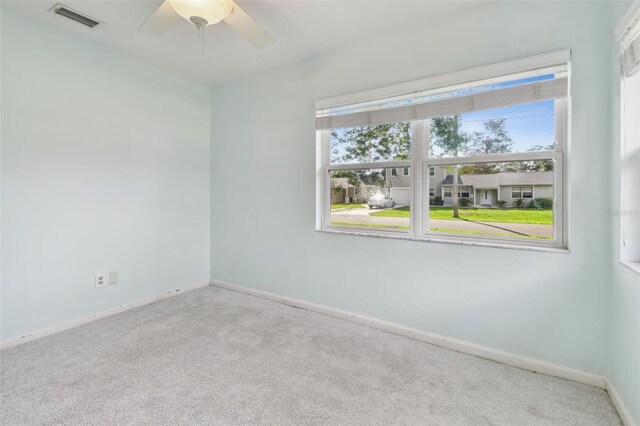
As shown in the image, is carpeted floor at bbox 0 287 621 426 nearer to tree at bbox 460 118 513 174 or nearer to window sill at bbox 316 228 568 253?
window sill at bbox 316 228 568 253

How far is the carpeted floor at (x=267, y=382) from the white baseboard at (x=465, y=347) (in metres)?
0.06

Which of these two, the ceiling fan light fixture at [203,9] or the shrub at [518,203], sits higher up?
the ceiling fan light fixture at [203,9]

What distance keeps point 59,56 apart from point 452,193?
11.2 ft

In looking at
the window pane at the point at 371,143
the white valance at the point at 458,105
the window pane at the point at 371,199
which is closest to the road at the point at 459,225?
the window pane at the point at 371,199

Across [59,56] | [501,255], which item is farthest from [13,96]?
[501,255]

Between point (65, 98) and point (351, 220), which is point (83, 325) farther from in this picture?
point (351, 220)

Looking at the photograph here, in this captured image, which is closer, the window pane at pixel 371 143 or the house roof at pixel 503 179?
the house roof at pixel 503 179

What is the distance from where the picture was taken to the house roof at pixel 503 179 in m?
1.97

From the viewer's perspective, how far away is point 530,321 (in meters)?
1.91

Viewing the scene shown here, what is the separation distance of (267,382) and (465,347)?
144 centimetres

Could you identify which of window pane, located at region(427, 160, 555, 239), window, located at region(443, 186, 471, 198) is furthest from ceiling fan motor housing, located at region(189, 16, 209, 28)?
window, located at region(443, 186, 471, 198)

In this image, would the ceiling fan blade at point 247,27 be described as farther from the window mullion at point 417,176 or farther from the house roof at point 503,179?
the house roof at point 503,179

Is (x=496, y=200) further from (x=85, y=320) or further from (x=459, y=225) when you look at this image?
(x=85, y=320)

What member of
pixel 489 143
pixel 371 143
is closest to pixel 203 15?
pixel 371 143
